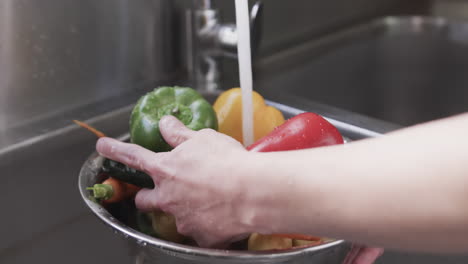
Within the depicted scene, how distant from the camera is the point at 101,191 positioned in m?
0.51

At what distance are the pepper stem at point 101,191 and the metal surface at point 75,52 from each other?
291 millimetres

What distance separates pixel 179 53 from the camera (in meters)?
0.97

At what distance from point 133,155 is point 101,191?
0.17 ft

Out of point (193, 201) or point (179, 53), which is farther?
point (179, 53)

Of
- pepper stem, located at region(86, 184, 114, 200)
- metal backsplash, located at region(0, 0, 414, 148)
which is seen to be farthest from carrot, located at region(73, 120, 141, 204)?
metal backsplash, located at region(0, 0, 414, 148)

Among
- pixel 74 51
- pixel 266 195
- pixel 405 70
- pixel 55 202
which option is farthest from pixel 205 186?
pixel 405 70

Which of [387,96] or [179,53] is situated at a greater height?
[179,53]

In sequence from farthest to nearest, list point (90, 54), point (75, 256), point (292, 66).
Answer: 1. point (292, 66)
2. point (90, 54)
3. point (75, 256)

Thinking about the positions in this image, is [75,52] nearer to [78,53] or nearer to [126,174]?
[78,53]

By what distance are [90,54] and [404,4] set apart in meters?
0.97

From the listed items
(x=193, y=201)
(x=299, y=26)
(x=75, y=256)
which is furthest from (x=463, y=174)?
(x=299, y=26)

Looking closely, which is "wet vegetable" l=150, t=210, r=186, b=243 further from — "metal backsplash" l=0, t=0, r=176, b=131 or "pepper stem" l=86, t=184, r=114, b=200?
"metal backsplash" l=0, t=0, r=176, b=131

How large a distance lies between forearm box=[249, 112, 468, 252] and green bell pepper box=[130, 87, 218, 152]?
7.1 inches

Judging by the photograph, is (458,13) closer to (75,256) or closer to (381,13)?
(381,13)
